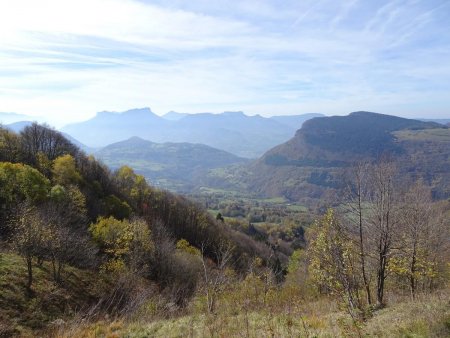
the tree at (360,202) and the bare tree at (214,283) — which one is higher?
the tree at (360,202)

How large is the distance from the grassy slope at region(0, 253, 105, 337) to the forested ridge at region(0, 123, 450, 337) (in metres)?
0.09

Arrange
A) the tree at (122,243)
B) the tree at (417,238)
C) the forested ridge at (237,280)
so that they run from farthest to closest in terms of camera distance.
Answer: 1. the tree at (122,243)
2. the tree at (417,238)
3. the forested ridge at (237,280)

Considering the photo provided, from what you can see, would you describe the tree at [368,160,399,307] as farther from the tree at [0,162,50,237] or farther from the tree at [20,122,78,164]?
the tree at [20,122,78,164]

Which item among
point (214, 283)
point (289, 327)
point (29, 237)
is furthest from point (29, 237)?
point (289, 327)

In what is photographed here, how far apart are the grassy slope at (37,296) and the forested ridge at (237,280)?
3.4 inches

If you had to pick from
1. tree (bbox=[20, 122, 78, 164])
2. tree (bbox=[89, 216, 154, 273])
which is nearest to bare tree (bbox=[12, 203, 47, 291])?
tree (bbox=[89, 216, 154, 273])

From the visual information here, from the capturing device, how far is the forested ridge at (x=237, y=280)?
1007cm

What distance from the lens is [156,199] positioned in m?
77.5

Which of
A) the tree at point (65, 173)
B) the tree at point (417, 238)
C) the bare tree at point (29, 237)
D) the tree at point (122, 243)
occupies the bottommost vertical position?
the tree at point (122, 243)

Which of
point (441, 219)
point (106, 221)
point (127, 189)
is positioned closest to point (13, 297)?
point (106, 221)

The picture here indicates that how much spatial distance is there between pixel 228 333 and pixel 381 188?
933cm

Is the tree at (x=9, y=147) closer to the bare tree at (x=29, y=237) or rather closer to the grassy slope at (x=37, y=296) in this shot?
the grassy slope at (x=37, y=296)

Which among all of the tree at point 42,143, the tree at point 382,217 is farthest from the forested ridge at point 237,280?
the tree at point 42,143

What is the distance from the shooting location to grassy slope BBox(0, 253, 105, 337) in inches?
698
